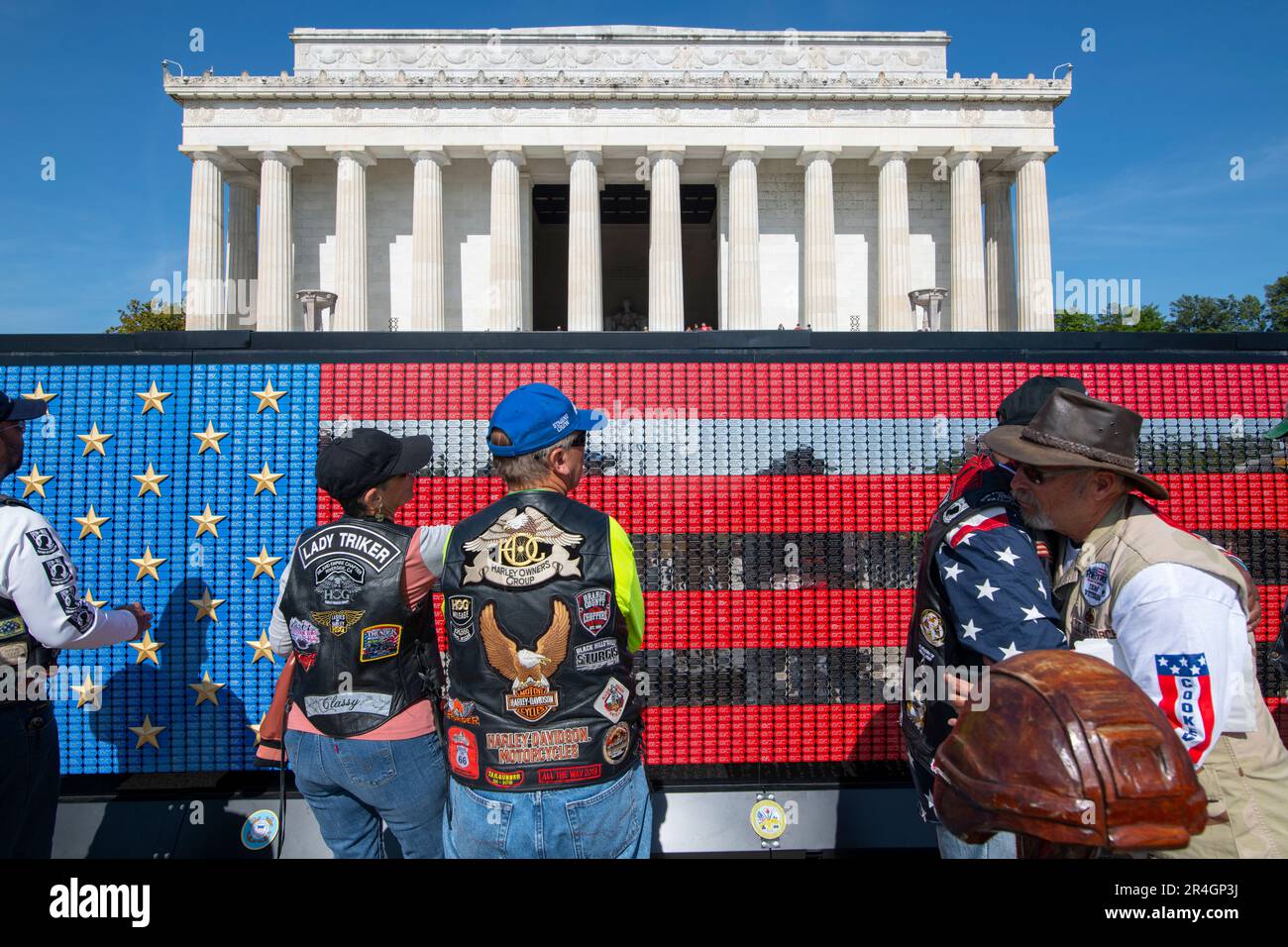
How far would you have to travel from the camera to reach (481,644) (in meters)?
2.45

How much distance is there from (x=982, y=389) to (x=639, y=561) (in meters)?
2.12

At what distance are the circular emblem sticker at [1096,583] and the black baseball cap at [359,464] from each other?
2.47 meters

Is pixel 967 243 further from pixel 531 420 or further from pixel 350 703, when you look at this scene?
pixel 350 703

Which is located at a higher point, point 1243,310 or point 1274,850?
point 1243,310

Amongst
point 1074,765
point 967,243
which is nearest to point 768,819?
point 1074,765

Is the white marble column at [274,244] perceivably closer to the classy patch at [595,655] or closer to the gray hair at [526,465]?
the gray hair at [526,465]

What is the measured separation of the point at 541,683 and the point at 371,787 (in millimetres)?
948

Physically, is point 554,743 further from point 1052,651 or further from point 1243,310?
point 1243,310

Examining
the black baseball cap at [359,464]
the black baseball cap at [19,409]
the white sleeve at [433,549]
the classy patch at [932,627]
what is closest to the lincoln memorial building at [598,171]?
the black baseball cap at [19,409]

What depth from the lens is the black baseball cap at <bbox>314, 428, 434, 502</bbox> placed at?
289cm

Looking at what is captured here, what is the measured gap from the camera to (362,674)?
2.82 meters

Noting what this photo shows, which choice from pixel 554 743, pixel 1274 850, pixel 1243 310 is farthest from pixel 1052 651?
pixel 1243 310

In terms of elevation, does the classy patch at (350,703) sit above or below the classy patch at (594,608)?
below

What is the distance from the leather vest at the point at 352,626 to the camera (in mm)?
2811
